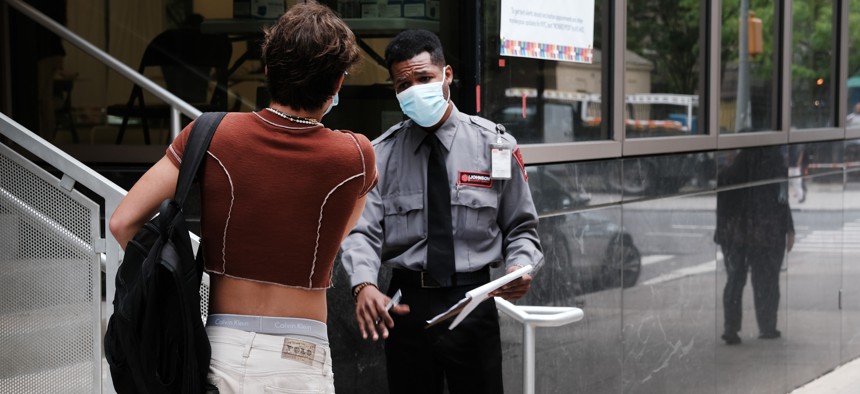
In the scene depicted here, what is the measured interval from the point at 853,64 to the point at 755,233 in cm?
276

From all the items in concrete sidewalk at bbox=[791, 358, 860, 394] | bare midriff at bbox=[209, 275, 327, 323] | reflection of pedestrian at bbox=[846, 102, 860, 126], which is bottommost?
concrete sidewalk at bbox=[791, 358, 860, 394]

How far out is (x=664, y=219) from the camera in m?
7.10

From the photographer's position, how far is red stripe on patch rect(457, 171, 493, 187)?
423 centimetres

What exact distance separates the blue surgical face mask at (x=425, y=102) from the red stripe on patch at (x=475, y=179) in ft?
0.74

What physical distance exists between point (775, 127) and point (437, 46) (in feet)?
17.5

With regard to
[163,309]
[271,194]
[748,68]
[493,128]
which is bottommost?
[163,309]

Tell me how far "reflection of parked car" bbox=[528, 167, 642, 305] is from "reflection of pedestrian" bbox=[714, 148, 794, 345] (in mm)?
1524

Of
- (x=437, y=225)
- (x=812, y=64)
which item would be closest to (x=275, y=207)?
(x=437, y=225)

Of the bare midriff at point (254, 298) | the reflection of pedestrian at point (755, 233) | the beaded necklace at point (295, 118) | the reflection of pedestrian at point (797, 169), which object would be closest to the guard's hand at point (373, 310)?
the bare midriff at point (254, 298)

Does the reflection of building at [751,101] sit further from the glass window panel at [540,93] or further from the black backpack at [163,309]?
the black backpack at [163,309]

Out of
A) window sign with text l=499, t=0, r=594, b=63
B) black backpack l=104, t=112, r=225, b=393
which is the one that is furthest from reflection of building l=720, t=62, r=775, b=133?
black backpack l=104, t=112, r=225, b=393

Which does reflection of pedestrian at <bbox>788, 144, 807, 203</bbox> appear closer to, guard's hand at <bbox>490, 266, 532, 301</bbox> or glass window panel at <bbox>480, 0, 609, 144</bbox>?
glass window panel at <bbox>480, 0, 609, 144</bbox>

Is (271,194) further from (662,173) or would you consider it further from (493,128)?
(662,173)

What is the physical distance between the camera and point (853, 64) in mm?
10398
